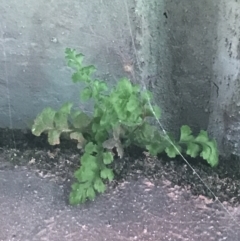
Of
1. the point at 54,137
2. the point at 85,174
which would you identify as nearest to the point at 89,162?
the point at 85,174

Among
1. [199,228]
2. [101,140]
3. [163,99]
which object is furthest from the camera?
[163,99]

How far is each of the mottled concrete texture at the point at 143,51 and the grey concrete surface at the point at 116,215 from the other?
280 mm

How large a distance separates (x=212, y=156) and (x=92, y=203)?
0.29 m

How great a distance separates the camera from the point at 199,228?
1.10 m

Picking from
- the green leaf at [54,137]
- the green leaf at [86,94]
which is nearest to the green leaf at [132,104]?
the green leaf at [86,94]

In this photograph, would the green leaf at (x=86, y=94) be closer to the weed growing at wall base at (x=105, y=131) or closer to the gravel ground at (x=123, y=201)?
the weed growing at wall base at (x=105, y=131)

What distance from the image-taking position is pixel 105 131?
1203 mm

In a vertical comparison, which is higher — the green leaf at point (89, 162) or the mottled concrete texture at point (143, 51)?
the mottled concrete texture at point (143, 51)

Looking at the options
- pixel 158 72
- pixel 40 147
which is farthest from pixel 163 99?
pixel 40 147

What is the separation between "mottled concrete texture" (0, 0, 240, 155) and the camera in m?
1.29

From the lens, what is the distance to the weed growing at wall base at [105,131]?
110cm

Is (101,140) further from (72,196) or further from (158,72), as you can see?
(158,72)

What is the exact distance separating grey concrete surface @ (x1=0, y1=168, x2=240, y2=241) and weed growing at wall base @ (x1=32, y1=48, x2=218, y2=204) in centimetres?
4

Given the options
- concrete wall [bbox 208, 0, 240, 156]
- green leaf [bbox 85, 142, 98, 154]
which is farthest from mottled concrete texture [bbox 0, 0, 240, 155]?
green leaf [bbox 85, 142, 98, 154]
